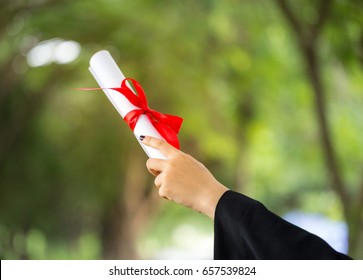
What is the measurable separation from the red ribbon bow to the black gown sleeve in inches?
11.2

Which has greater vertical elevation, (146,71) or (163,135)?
(146,71)

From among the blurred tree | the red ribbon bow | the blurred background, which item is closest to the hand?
the red ribbon bow

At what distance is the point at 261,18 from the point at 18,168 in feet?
24.1

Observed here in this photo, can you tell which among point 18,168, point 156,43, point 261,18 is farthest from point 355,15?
point 18,168

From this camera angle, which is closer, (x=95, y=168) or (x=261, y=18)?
(x=261, y=18)

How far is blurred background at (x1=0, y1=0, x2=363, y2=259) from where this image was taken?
6.36 meters

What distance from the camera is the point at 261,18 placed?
316 inches

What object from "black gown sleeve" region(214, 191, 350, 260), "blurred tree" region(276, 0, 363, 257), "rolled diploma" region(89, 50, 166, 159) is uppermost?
"blurred tree" region(276, 0, 363, 257)

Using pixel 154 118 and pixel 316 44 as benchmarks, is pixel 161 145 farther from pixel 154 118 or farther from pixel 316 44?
pixel 316 44

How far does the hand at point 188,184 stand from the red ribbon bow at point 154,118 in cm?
10

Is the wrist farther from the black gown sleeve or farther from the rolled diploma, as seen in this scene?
the rolled diploma
